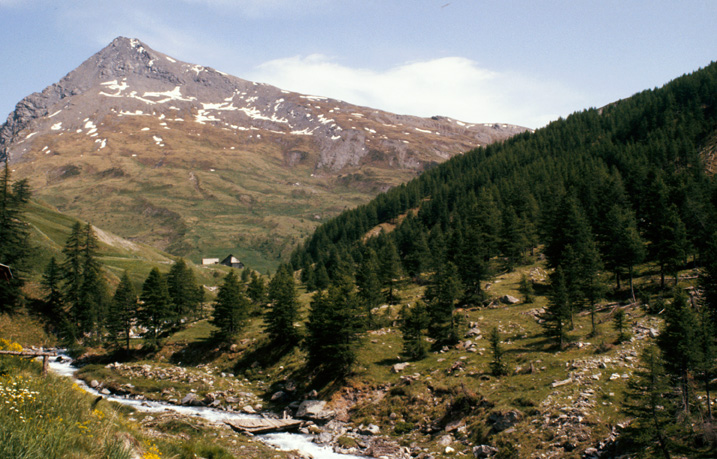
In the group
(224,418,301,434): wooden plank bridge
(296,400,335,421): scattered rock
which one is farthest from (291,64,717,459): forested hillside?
(224,418,301,434): wooden plank bridge

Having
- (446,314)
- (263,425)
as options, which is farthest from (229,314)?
(446,314)

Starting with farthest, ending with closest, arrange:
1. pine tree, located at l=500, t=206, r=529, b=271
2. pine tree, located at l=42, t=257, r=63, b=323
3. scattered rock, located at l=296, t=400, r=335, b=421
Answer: pine tree, located at l=500, t=206, r=529, b=271 < pine tree, located at l=42, t=257, r=63, b=323 < scattered rock, located at l=296, t=400, r=335, b=421

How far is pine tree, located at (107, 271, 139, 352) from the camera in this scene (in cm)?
6650

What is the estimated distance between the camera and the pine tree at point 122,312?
218ft

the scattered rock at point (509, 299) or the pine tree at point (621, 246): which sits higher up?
the pine tree at point (621, 246)

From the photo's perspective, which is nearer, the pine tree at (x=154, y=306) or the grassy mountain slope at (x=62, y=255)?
the pine tree at (x=154, y=306)

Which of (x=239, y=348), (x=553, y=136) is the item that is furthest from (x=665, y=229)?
(x=553, y=136)

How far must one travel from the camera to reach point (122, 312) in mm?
67750

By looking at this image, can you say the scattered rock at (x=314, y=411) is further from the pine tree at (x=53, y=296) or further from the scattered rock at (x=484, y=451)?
the pine tree at (x=53, y=296)

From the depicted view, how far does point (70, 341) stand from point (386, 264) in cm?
5645

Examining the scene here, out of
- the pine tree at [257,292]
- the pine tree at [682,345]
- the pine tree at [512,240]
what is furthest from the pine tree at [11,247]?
the pine tree at [512,240]

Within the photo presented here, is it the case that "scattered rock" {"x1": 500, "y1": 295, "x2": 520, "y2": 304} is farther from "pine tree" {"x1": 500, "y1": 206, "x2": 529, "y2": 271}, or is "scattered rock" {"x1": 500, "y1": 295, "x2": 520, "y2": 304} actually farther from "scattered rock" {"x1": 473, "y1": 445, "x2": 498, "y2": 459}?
"scattered rock" {"x1": 473, "y1": 445, "x2": 498, "y2": 459}

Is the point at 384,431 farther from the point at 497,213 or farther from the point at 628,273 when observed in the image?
the point at 497,213

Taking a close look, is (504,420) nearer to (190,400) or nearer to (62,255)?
(190,400)
